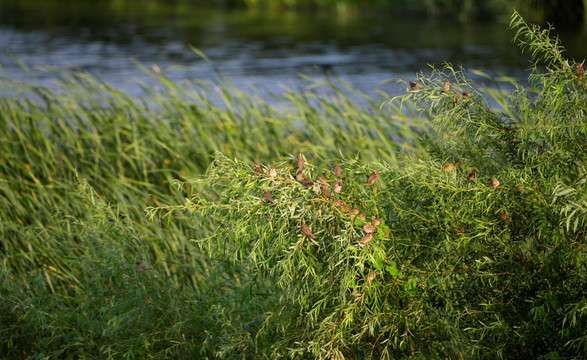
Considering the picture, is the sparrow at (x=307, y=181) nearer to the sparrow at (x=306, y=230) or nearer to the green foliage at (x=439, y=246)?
the green foliage at (x=439, y=246)

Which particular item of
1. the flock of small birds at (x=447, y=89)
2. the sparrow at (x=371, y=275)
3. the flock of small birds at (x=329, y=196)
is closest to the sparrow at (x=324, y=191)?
the flock of small birds at (x=329, y=196)

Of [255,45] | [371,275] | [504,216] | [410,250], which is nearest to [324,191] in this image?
[371,275]

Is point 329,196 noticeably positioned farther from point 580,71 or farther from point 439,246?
point 580,71

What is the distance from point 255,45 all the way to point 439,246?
14.5 meters

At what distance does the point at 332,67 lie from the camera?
13.3 meters

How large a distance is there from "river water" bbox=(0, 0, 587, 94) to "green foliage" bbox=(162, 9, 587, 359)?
7415mm

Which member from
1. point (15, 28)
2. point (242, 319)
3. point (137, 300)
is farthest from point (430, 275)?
point (15, 28)

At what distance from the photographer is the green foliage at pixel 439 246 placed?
203 cm

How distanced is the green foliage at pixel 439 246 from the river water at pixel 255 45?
24.3ft

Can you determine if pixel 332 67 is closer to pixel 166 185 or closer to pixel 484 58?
pixel 484 58

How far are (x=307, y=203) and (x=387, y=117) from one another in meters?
3.08

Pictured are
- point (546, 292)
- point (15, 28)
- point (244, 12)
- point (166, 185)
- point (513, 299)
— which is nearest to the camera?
point (546, 292)

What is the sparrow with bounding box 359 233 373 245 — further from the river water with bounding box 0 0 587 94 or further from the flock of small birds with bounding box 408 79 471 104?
the river water with bounding box 0 0 587 94

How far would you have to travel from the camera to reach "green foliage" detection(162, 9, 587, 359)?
203 cm
